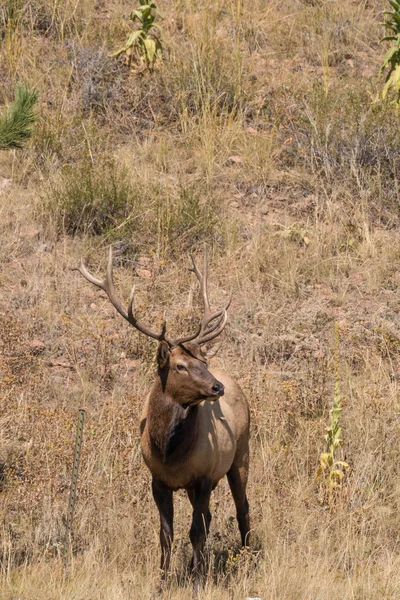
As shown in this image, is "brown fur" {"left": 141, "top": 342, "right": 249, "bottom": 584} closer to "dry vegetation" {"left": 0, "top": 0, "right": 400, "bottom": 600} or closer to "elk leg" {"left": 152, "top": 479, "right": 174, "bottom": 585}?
"elk leg" {"left": 152, "top": 479, "right": 174, "bottom": 585}

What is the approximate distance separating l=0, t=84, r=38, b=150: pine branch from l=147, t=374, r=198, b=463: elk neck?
74.8 inches

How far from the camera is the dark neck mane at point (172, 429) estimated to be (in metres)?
6.60

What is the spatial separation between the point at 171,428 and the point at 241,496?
105 centimetres

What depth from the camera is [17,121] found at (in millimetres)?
6969

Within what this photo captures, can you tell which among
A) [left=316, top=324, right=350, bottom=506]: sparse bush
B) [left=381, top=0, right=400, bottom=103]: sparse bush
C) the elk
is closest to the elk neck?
the elk

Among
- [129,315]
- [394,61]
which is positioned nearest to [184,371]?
[129,315]

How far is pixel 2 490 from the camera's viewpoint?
7750 millimetres

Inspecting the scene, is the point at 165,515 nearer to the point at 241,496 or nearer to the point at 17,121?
the point at 241,496

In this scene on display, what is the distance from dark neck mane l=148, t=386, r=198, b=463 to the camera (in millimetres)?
6602

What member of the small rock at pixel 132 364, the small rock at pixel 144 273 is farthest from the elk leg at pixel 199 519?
the small rock at pixel 144 273

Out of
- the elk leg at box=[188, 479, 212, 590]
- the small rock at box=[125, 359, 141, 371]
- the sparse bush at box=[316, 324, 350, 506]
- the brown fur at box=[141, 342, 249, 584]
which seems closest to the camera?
the brown fur at box=[141, 342, 249, 584]

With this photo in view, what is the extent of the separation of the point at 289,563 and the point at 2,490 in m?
2.28

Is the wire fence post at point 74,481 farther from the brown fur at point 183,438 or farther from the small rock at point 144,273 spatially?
the small rock at point 144,273

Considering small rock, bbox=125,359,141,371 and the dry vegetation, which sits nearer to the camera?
the dry vegetation
